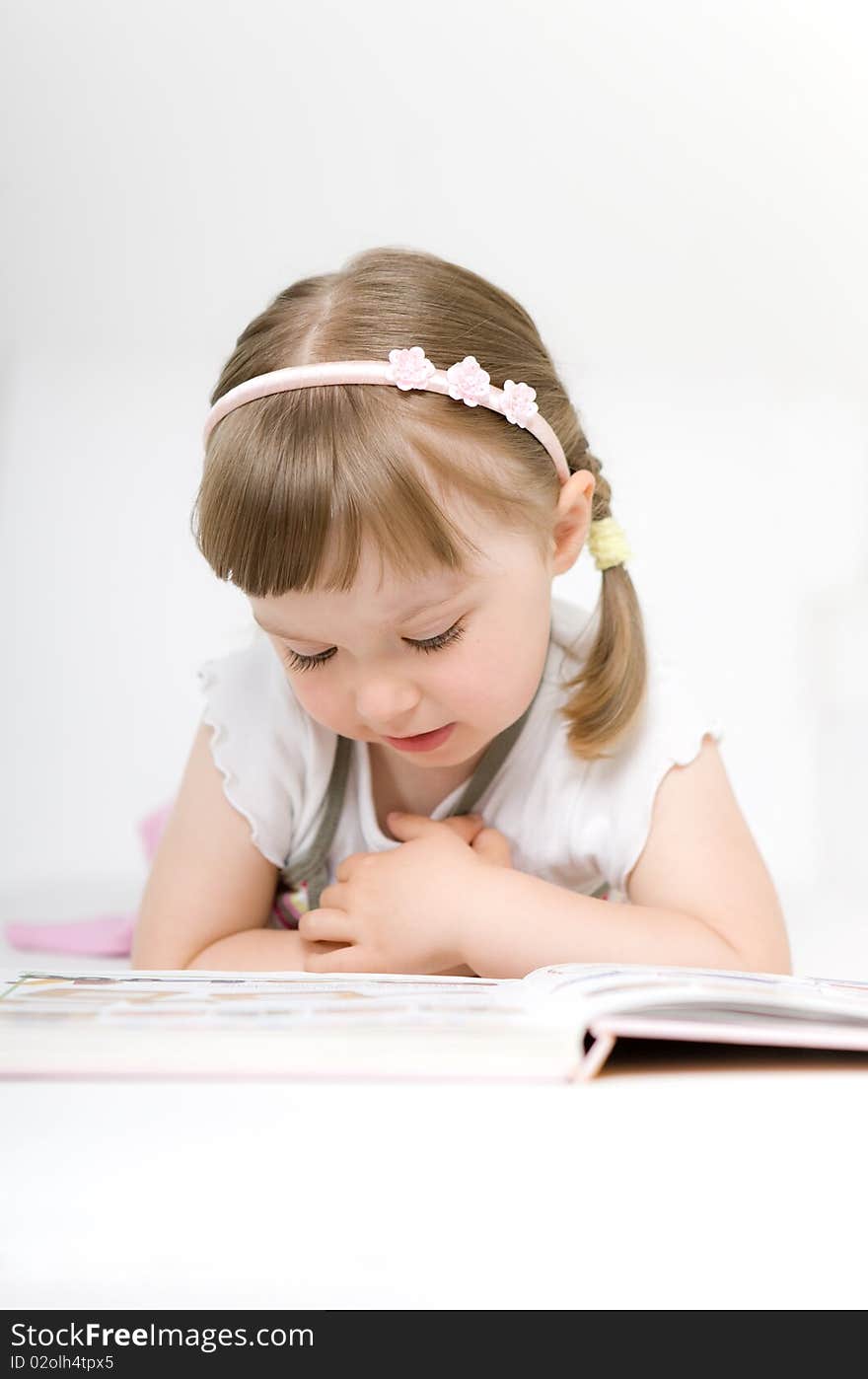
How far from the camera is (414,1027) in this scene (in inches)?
23.7

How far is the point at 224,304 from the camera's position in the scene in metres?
2.04

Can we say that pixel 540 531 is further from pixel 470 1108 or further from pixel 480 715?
pixel 470 1108

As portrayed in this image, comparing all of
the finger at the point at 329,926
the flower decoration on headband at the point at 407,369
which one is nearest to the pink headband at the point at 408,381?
the flower decoration on headband at the point at 407,369

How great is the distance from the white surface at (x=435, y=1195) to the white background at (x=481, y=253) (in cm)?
128

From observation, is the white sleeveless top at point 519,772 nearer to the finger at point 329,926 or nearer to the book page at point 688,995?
the finger at point 329,926

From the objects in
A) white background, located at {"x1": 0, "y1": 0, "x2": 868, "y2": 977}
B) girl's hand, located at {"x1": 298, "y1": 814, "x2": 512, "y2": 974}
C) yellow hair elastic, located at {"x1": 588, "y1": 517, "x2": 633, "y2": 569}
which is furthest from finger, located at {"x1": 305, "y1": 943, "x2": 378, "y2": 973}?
white background, located at {"x1": 0, "y1": 0, "x2": 868, "y2": 977}

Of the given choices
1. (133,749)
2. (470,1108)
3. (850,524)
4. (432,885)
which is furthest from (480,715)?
(850,524)

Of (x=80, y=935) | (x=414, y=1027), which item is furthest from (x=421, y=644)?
(x=80, y=935)

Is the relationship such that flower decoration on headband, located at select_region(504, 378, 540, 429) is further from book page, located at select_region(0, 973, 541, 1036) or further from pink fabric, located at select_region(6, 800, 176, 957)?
pink fabric, located at select_region(6, 800, 176, 957)

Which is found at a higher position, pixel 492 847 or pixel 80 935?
pixel 492 847

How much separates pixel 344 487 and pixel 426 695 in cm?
16

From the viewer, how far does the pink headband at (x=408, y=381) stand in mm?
915

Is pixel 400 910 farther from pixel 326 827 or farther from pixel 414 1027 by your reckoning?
pixel 414 1027
